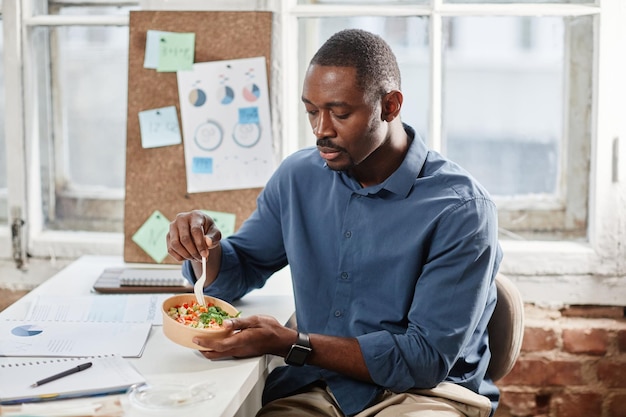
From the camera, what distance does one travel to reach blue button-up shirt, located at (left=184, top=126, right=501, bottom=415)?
1.63 m

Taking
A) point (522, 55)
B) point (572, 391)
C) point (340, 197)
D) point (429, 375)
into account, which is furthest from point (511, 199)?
point (429, 375)

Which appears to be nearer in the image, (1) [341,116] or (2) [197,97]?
(1) [341,116]

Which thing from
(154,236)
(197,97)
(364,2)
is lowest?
(154,236)

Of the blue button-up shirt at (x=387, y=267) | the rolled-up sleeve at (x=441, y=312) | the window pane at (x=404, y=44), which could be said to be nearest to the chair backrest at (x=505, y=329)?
the blue button-up shirt at (x=387, y=267)

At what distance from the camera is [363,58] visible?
172 centimetres

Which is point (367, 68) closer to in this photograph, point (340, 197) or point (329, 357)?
point (340, 197)

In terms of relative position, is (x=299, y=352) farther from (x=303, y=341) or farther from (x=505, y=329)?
(x=505, y=329)

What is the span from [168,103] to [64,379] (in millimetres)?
1127

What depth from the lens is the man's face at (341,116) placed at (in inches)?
67.1

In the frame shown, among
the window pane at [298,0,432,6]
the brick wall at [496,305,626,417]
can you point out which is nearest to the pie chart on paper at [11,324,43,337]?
the window pane at [298,0,432,6]

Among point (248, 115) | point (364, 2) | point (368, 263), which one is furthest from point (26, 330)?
point (364, 2)

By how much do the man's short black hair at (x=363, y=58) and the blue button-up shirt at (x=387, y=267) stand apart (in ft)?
0.56

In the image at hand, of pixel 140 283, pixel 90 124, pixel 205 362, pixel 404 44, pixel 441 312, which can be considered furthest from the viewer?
pixel 90 124

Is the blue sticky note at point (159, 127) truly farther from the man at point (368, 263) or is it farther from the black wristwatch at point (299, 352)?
the black wristwatch at point (299, 352)
